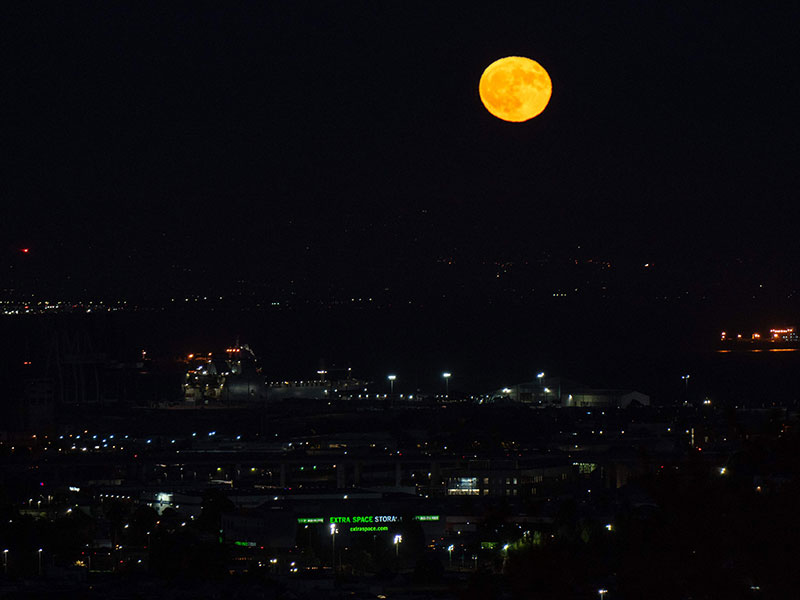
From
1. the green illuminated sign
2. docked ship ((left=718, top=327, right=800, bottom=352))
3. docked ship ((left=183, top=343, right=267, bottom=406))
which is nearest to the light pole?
the green illuminated sign

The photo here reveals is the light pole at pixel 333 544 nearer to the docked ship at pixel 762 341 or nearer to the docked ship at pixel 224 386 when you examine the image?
the docked ship at pixel 224 386

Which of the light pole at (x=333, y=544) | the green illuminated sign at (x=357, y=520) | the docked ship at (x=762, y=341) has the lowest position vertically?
the docked ship at (x=762, y=341)

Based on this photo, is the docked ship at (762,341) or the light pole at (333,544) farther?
the docked ship at (762,341)

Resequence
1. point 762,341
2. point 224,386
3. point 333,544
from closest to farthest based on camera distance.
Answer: point 333,544
point 224,386
point 762,341

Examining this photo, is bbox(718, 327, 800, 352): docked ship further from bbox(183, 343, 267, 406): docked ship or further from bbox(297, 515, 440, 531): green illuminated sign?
bbox(297, 515, 440, 531): green illuminated sign

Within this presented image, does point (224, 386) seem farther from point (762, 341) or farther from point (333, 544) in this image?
point (762, 341)

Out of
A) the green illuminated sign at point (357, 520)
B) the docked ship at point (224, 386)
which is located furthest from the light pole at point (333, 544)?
the docked ship at point (224, 386)

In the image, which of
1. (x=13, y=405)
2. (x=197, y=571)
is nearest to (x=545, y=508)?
(x=197, y=571)

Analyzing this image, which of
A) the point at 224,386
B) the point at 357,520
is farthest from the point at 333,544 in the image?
the point at 224,386

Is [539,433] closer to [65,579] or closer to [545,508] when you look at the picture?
[545,508]
